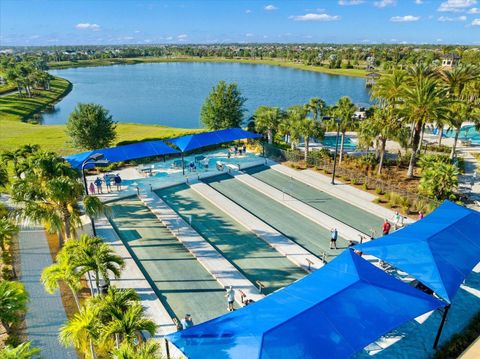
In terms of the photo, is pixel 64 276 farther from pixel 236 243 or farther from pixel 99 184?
pixel 99 184

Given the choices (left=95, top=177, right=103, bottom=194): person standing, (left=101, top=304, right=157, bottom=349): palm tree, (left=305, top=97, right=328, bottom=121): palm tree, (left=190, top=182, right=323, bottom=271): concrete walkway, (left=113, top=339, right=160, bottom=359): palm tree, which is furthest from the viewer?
(left=305, top=97, right=328, bottom=121): palm tree

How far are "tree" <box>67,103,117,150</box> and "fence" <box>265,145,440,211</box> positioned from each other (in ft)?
55.3

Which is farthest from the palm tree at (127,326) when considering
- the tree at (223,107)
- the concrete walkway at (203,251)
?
the tree at (223,107)

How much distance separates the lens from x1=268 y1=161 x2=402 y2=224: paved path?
24.3 metres

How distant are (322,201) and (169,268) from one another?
12957mm

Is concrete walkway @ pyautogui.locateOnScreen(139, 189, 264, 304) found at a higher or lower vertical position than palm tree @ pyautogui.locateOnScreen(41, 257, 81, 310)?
lower

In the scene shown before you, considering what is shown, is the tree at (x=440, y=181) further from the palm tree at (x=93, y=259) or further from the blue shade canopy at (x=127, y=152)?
the palm tree at (x=93, y=259)

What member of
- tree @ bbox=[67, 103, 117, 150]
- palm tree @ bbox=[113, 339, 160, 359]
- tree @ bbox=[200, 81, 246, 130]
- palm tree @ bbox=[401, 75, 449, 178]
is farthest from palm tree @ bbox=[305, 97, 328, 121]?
palm tree @ bbox=[113, 339, 160, 359]

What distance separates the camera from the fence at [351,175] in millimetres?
23733

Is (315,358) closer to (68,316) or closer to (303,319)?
A: (303,319)

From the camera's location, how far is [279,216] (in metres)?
23.4

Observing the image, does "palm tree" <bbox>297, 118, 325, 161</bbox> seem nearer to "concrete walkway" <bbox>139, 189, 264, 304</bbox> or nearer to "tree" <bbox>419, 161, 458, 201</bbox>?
"tree" <bbox>419, 161, 458, 201</bbox>

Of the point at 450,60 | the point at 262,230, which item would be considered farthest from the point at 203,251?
the point at 450,60

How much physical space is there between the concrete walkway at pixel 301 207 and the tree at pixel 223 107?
36.4 feet
